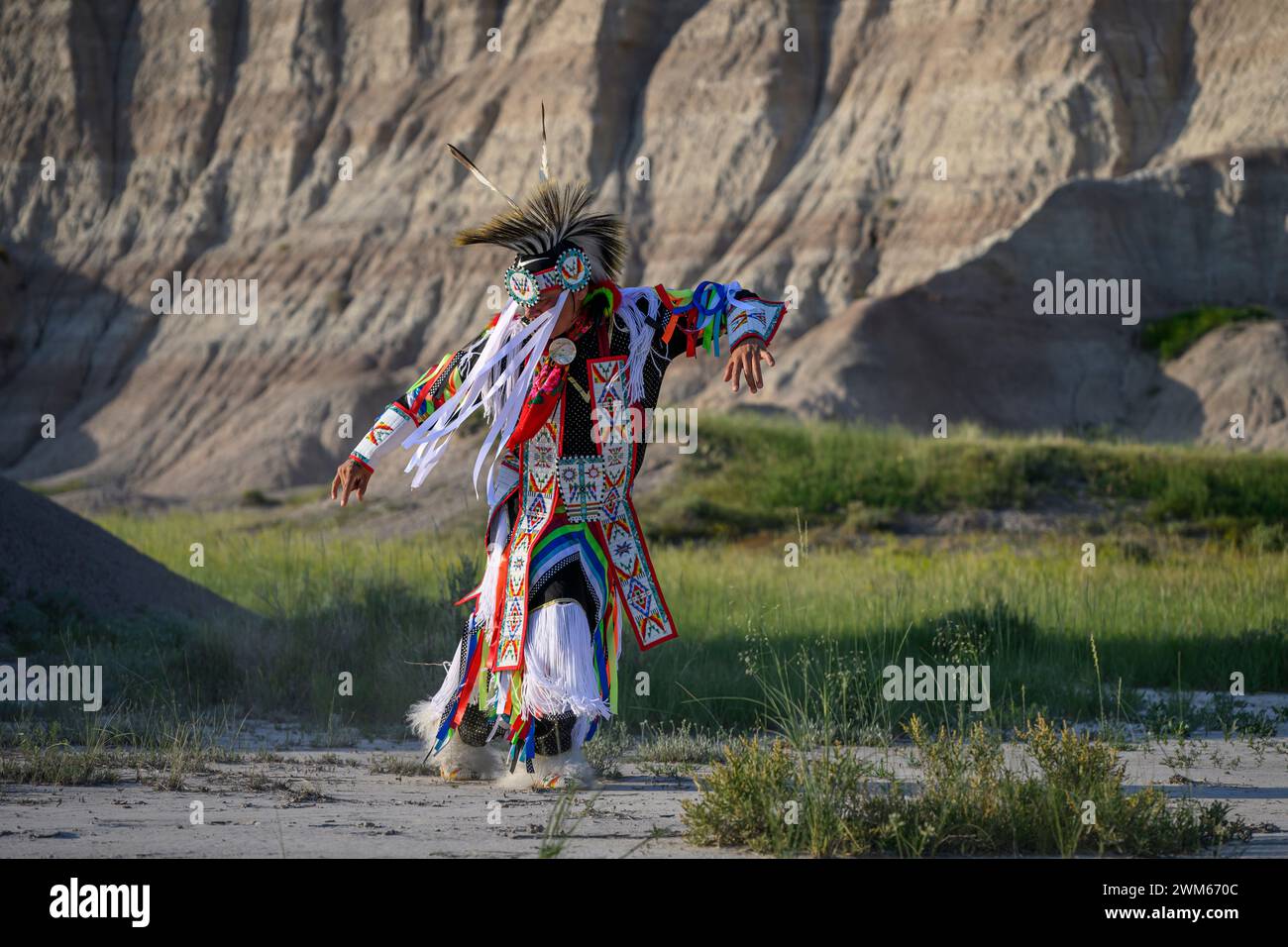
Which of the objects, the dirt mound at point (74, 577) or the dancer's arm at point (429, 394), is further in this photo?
the dirt mound at point (74, 577)

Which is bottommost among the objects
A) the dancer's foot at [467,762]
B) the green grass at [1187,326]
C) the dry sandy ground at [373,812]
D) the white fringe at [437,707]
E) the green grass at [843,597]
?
the dry sandy ground at [373,812]

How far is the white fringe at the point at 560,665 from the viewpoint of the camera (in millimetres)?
5754

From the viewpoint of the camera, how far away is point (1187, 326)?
32094mm

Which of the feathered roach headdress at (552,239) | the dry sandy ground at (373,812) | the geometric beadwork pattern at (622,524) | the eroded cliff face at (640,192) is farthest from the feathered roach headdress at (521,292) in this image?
the eroded cliff face at (640,192)

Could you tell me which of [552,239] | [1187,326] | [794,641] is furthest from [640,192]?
[552,239]

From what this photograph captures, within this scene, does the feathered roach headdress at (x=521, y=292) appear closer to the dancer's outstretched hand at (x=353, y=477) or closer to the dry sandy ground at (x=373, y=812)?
the dancer's outstretched hand at (x=353, y=477)

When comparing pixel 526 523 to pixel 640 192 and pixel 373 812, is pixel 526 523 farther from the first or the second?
pixel 640 192

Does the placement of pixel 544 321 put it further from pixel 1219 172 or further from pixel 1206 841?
pixel 1219 172

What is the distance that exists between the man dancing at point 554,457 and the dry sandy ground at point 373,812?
0.32 meters

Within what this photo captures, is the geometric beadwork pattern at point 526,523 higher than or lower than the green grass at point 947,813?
higher

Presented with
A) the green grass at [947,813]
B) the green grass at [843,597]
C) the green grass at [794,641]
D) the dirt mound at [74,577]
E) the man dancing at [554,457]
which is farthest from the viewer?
the dirt mound at [74,577]
